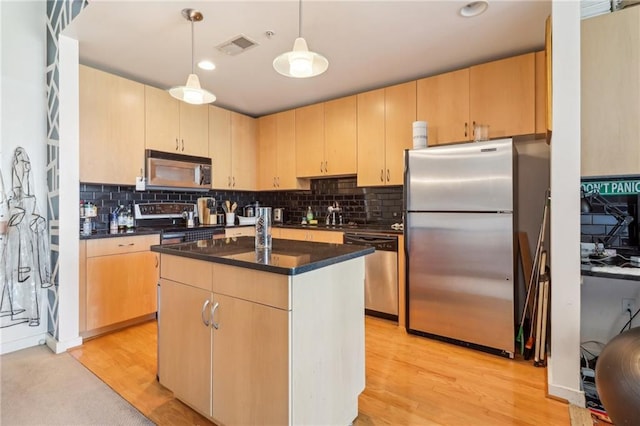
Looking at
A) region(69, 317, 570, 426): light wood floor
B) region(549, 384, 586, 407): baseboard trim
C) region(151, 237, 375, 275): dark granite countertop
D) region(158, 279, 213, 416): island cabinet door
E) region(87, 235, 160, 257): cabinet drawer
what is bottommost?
region(69, 317, 570, 426): light wood floor

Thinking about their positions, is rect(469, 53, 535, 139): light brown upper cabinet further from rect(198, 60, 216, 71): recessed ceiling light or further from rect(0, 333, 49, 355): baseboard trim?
rect(0, 333, 49, 355): baseboard trim

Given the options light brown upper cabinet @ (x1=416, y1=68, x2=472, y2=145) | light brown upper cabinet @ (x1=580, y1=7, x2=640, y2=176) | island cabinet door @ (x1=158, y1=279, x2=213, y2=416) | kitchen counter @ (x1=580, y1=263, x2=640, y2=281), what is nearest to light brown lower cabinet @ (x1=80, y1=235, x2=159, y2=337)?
island cabinet door @ (x1=158, y1=279, x2=213, y2=416)

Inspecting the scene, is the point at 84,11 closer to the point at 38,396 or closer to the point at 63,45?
the point at 63,45

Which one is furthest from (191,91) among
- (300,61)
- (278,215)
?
(278,215)

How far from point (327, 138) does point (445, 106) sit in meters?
1.38

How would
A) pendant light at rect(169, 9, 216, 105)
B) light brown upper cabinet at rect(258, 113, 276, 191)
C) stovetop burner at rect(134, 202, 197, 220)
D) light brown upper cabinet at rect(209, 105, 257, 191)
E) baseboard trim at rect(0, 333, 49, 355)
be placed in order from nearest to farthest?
pendant light at rect(169, 9, 216, 105) → baseboard trim at rect(0, 333, 49, 355) → stovetop burner at rect(134, 202, 197, 220) → light brown upper cabinet at rect(209, 105, 257, 191) → light brown upper cabinet at rect(258, 113, 276, 191)

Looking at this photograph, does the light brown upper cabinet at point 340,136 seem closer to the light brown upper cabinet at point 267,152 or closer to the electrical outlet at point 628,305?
the light brown upper cabinet at point 267,152

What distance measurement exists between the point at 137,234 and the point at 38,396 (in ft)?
4.51

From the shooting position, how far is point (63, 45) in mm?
2535

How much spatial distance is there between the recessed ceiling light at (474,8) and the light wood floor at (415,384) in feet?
8.03

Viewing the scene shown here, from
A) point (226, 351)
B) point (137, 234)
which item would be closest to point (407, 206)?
point (226, 351)

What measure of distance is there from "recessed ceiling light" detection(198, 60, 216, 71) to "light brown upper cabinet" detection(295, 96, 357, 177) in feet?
4.36

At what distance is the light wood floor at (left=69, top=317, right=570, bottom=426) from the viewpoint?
5.84 ft

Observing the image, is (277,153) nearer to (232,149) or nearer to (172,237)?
(232,149)
